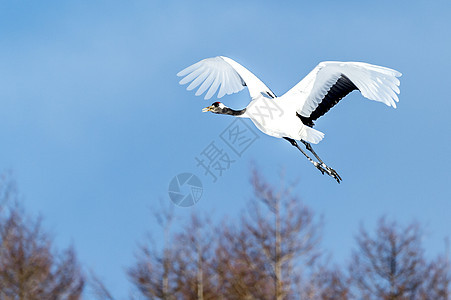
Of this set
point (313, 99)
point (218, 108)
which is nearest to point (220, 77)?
point (218, 108)

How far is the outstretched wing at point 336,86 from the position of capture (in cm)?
800

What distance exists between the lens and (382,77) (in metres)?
8.06

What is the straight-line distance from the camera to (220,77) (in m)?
9.75

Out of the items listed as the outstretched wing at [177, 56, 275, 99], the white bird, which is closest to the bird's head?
the white bird

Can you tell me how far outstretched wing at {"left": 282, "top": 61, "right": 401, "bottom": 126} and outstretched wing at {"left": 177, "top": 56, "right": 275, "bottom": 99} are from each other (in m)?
0.75

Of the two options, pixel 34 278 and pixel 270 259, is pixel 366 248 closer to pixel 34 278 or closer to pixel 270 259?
pixel 270 259

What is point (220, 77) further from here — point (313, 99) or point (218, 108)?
point (313, 99)

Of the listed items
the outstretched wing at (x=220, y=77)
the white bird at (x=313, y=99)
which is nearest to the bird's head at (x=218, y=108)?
the white bird at (x=313, y=99)

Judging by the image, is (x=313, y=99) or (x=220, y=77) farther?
(x=220, y=77)

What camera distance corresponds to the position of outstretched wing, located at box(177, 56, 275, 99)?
9.33 m

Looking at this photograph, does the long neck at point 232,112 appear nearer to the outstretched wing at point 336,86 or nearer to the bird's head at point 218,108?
the bird's head at point 218,108

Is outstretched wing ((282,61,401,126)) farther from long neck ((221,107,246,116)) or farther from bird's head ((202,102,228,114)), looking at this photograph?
bird's head ((202,102,228,114))

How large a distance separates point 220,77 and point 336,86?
6.28 feet

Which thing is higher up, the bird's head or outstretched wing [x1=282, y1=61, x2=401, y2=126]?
the bird's head
